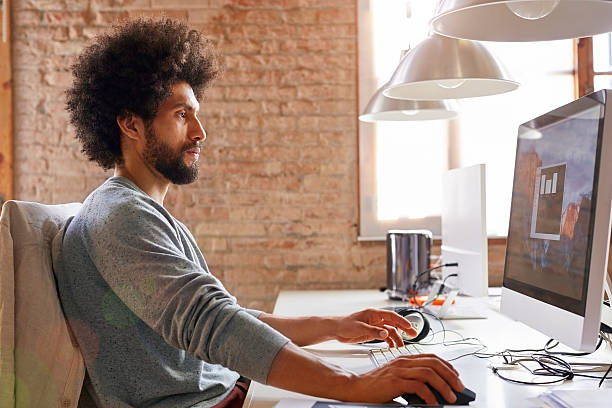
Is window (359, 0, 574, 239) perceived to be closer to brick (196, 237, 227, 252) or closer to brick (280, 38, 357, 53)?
brick (280, 38, 357, 53)

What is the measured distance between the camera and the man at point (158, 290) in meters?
0.97

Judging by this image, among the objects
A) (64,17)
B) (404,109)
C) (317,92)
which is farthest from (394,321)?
(64,17)

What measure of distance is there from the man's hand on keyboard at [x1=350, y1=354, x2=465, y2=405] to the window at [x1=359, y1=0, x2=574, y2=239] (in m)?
2.00

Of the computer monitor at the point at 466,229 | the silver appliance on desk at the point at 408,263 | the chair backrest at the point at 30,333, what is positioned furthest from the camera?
the silver appliance on desk at the point at 408,263

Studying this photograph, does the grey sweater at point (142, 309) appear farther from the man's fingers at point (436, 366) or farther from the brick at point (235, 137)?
the brick at point (235, 137)

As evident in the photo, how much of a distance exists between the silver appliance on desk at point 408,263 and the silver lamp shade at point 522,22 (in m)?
1.17

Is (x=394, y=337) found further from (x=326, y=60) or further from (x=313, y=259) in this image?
(x=326, y=60)

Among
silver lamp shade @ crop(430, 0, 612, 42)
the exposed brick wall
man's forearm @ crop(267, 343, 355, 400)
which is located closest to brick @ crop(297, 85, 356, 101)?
the exposed brick wall

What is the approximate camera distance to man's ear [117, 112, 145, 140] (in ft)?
5.06

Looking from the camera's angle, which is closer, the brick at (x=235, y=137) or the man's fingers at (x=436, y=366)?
the man's fingers at (x=436, y=366)

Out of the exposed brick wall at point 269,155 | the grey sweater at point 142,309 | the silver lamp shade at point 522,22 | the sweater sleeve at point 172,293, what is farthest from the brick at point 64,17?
the silver lamp shade at point 522,22

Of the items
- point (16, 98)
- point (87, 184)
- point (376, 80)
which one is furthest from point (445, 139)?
point (16, 98)

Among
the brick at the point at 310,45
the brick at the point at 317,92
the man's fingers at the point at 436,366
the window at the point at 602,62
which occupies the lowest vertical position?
the man's fingers at the point at 436,366

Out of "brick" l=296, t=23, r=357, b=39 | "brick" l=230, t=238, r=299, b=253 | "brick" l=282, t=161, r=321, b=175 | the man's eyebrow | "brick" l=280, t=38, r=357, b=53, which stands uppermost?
"brick" l=296, t=23, r=357, b=39
